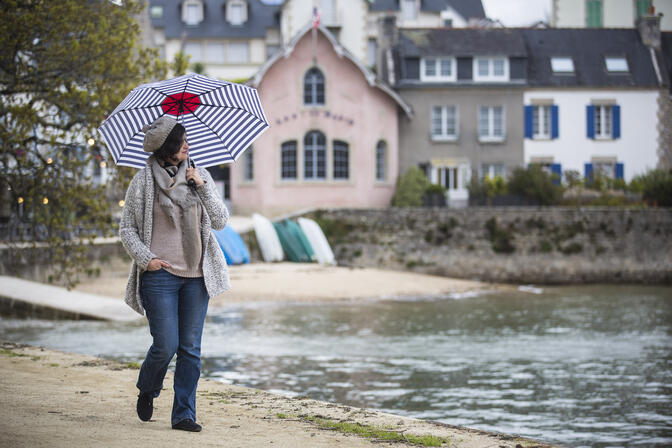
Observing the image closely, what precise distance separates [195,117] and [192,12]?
54.2 meters

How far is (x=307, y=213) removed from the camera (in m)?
30.9

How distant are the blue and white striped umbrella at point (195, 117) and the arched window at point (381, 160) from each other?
2892 cm

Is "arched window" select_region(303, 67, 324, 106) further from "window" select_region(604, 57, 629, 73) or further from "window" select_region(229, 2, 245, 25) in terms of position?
"window" select_region(229, 2, 245, 25)

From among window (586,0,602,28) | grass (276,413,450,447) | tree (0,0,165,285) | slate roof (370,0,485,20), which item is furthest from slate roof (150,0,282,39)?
grass (276,413,450,447)

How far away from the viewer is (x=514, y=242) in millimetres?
31125

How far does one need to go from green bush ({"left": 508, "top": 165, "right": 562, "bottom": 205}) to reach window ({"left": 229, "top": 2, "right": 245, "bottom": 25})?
3134cm

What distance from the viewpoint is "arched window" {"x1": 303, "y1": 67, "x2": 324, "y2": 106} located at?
34.5 metres

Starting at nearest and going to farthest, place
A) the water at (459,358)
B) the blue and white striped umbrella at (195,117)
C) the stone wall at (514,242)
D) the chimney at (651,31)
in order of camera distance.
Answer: the blue and white striped umbrella at (195,117) → the water at (459,358) → the stone wall at (514,242) → the chimney at (651,31)

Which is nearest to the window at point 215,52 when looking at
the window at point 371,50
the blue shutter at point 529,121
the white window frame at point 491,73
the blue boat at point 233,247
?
the window at point 371,50

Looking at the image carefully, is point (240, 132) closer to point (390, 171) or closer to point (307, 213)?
point (307, 213)

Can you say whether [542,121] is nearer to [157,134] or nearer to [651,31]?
[651,31]

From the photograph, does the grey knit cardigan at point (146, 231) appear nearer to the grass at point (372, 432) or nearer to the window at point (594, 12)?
the grass at point (372, 432)

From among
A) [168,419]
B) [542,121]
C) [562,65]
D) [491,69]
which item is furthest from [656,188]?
[168,419]

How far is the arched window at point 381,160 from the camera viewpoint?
3562 cm
